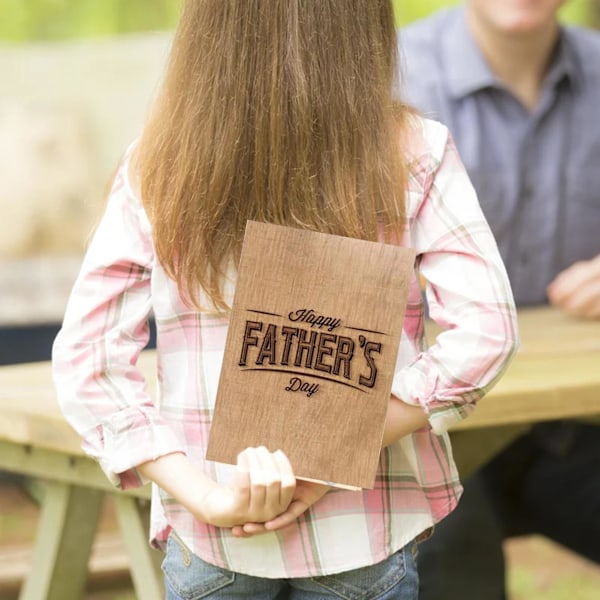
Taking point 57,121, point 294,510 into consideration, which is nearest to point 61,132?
point 57,121

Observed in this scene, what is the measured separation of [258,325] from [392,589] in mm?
317

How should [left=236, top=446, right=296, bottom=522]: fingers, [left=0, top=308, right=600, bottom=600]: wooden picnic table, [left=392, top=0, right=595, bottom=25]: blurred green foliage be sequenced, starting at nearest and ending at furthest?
[left=236, top=446, right=296, bottom=522]: fingers, [left=0, top=308, right=600, bottom=600]: wooden picnic table, [left=392, top=0, right=595, bottom=25]: blurred green foliage

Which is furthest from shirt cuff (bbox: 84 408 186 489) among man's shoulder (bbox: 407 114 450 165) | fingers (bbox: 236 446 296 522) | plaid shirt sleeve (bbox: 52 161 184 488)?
man's shoulder (bbox: 407 114 450 165)

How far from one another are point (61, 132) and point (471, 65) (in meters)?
1.32

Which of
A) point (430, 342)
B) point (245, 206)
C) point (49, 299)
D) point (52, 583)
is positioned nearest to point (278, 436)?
point (245, 206)

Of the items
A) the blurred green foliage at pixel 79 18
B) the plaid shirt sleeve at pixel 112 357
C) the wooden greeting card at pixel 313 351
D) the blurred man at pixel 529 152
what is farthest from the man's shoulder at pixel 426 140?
the blurred green foliage at pixel 79 18

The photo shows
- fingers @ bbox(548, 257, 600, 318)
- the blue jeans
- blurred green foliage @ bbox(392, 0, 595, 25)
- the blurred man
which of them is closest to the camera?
the blue jeans

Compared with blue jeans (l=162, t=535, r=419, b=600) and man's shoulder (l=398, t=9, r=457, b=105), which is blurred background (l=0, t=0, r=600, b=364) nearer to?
man's shoulder (l=398, t=9, r=457, b=105)

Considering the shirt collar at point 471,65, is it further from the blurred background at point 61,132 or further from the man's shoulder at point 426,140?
the man's shoulder at point 426,140

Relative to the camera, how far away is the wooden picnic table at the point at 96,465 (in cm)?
139

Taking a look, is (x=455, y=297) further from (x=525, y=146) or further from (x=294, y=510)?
(x=525, y=146)

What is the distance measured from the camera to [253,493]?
2.93 ft

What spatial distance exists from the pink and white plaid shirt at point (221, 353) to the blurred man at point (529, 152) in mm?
1029

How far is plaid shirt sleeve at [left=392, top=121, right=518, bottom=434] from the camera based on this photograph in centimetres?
94
